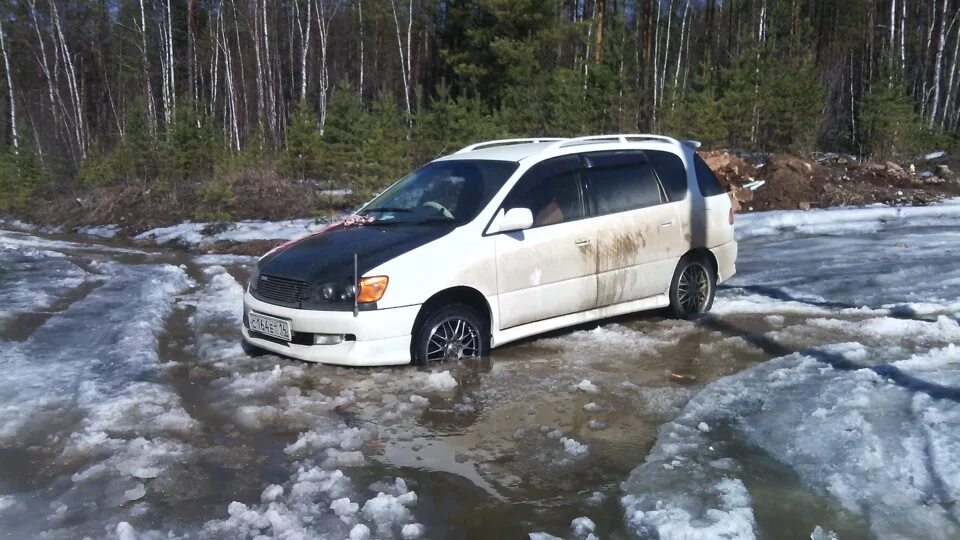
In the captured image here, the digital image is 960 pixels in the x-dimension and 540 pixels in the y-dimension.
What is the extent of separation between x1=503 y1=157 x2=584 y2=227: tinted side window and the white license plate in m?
2.00

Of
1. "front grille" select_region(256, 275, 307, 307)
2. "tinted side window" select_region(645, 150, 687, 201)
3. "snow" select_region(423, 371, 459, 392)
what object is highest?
"tinted side window" select_region(645, 150, 687, 201)

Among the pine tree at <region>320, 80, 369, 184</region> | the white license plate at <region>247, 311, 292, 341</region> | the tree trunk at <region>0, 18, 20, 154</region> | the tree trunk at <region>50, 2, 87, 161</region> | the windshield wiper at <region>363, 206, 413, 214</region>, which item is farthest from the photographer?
the tree trunk at <region>50, 2, 87, 161</region>

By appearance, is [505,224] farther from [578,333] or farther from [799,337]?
[799,337]

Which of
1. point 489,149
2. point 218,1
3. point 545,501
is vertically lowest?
point 545,501

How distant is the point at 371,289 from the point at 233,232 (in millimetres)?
11706

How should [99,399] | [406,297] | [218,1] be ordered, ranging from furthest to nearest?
1. [218,1]
2. [406,297]
3. [99,399]

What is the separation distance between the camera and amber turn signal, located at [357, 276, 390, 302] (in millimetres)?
5383

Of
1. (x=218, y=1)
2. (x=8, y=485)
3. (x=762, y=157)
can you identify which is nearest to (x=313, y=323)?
(x=8, y=485)

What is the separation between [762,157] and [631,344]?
16157 mm

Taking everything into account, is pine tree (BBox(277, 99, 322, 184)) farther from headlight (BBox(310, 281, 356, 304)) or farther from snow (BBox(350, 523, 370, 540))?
snow (BBox(350, 523, 370, 540))

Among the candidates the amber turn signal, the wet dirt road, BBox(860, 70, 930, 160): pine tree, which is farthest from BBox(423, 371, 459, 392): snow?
BBox(860, 70, 930, 160): pine tree

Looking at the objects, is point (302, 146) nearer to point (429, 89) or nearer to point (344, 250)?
point (344, 250)

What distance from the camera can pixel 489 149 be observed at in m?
7.23

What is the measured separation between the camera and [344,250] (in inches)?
226
